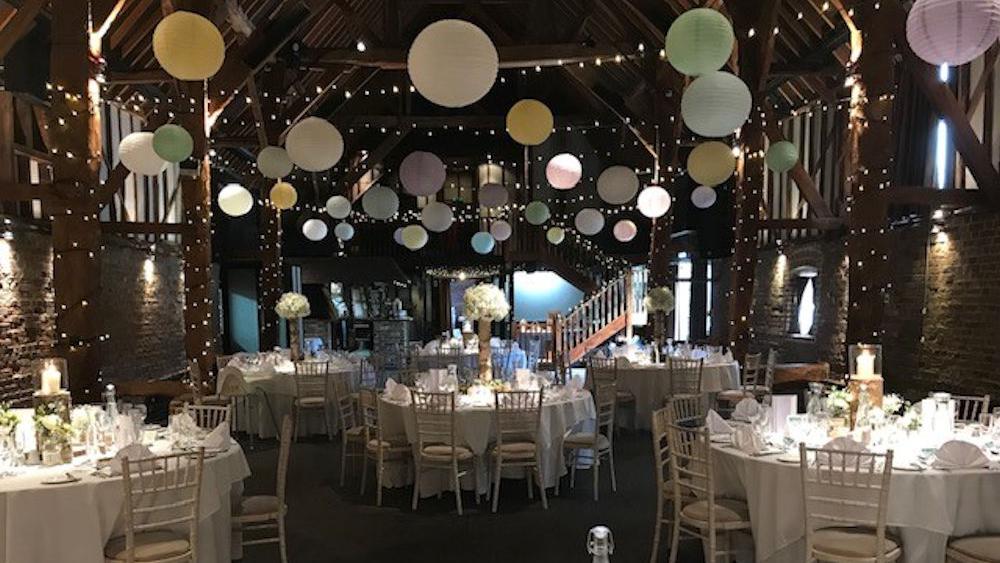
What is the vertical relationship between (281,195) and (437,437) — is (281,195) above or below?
above

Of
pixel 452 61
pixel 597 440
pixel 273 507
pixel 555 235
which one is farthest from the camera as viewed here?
pixel 555 235

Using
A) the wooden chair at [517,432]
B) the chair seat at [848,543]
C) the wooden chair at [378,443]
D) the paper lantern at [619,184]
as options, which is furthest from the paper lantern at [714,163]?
the chair seat at [848,543]

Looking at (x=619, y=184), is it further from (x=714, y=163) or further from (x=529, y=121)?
(x=714, y=163)

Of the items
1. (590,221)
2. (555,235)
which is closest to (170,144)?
(590,221)

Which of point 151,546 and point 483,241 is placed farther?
point 483,241

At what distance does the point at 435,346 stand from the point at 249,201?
4.02m

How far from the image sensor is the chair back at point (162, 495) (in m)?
3.82

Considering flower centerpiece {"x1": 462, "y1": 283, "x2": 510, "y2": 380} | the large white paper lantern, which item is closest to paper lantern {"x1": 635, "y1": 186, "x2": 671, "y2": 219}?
flower centerpiece {"x1": 462, "y1": 283, "x2": 510, "y2": 380}

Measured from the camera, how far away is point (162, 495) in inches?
163

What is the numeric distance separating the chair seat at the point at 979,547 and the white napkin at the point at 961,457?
37cm

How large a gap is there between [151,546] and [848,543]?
3.66 meters

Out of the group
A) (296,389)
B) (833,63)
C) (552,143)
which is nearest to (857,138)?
(833,63)

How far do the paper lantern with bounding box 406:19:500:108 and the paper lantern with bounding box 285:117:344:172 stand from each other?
2.98 metres

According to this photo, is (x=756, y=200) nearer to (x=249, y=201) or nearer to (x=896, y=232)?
(x=896, y=232)
